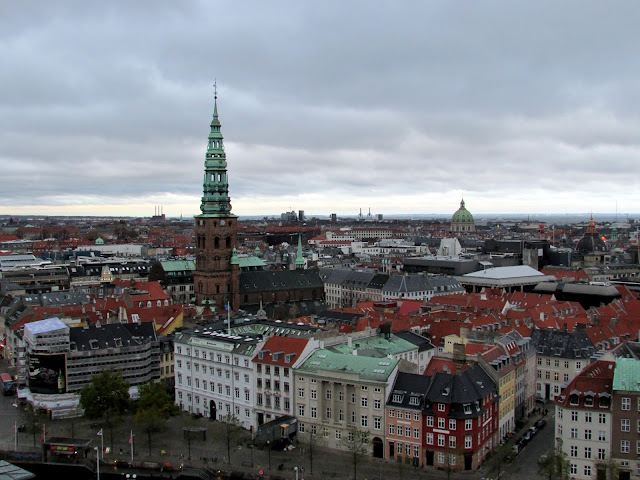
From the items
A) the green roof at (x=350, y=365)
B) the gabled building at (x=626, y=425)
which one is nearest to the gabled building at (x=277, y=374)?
the green roof at (x=350, y=365)

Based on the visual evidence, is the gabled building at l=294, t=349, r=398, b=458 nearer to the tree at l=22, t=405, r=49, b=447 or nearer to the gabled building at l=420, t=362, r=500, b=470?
the gabled building at l=420, t=362, r=500, b=470

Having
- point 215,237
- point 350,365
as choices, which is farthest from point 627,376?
point 215,237

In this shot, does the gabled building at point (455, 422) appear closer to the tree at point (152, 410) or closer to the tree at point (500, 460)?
the tree at point (500, 460)

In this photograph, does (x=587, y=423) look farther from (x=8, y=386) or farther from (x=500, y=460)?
(x=8, y=386)

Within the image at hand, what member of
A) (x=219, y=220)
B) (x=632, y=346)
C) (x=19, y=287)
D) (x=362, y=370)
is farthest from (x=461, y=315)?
(x=19, y=287)

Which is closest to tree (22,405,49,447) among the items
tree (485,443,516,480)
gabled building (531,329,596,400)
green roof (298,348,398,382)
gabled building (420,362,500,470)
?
green roof (298,348,398,382)
